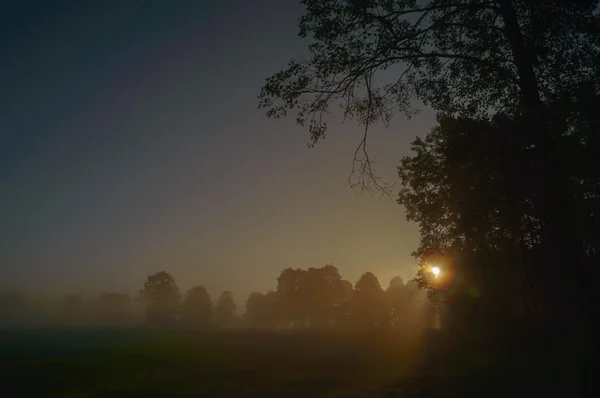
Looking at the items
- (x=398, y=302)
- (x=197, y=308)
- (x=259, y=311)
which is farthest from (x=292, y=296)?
(x=259, y=311)

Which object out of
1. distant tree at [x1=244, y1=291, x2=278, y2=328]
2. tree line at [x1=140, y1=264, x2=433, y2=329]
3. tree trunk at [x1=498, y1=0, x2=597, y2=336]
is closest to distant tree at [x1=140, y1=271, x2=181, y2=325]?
tree line at [x1=140, y1=264, x2=433, y2=329]

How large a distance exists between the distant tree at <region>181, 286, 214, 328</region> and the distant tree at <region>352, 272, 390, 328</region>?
186ft

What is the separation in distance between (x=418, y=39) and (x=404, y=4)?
1250 mm

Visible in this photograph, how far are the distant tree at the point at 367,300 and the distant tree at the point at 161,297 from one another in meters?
65.3

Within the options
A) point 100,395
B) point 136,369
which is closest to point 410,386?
point 100,395

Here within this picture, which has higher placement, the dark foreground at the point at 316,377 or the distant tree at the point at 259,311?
the dark foreground at the point at 316,377

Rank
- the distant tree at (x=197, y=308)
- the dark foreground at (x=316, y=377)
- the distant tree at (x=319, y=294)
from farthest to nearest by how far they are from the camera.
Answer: the distant tree at (x=197, y=308), the distant tree at (x=319, y=294), the dark foreground at (x=316, y=377)

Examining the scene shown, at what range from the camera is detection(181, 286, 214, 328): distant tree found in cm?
13988

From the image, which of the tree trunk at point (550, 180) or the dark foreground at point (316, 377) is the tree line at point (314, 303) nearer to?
the dark foreground at point (316, 377)

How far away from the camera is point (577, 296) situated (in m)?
9.34

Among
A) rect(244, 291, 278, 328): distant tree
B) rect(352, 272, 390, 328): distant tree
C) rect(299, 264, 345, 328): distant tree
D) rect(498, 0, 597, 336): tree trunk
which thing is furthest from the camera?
rect(244, 291, 278, 328): distant tree

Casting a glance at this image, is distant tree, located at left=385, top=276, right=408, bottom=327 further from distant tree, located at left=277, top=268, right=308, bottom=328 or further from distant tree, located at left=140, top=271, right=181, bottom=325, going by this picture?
distant tree, located at left=140, top=271, right=181, bottom=325

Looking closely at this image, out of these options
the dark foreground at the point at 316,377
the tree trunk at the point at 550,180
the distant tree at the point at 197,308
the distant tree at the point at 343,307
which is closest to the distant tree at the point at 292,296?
the distant tree at the point at 343,307

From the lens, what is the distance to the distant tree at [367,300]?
121500 mm
